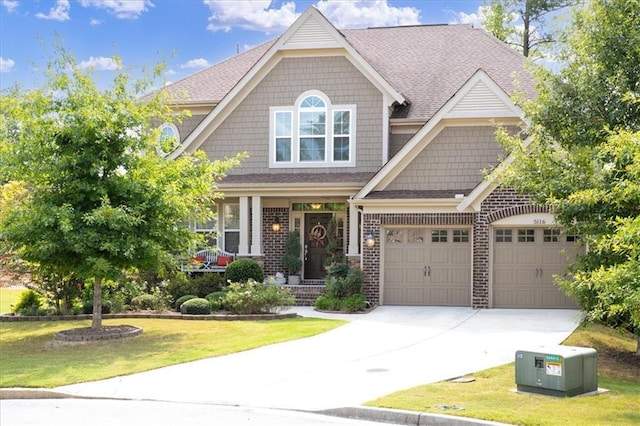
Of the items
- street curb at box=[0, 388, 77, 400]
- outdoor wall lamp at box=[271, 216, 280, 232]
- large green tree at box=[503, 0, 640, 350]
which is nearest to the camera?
street curb at box=[0, 388, 77, 400]

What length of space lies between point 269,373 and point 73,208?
637 cm

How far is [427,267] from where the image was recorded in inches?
920

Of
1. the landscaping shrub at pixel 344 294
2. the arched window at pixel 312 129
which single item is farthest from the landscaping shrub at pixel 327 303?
the arched window at pixel 312 129

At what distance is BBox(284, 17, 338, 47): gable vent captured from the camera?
25688mm

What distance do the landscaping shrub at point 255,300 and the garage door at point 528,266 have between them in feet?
19.1

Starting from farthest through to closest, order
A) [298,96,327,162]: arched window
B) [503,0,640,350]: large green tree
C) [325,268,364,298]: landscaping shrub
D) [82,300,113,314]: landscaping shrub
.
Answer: [298,96,327,162]: arched window
[325,268,364,298]: landscaping shrub
[82,300,113,314]: landscaping shrub
[503,0,640,350]: large green tree

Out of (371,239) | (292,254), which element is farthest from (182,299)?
(371,239)

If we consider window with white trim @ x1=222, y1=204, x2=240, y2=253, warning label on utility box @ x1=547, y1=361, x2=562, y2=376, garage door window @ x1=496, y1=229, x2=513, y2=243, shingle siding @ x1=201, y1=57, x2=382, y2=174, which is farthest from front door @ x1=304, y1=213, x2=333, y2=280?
warning label on utility box @ x1=547, y1=361, x2=562, y2=376

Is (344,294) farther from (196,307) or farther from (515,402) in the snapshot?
(515,402)

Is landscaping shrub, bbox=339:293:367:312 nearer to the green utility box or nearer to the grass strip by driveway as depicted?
the grass strip by driveway

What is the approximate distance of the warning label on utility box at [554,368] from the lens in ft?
37.0

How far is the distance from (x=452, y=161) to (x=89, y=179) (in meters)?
10.6

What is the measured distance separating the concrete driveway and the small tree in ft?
18.2

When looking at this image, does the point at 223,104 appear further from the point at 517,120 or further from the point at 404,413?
the point at 404,413
